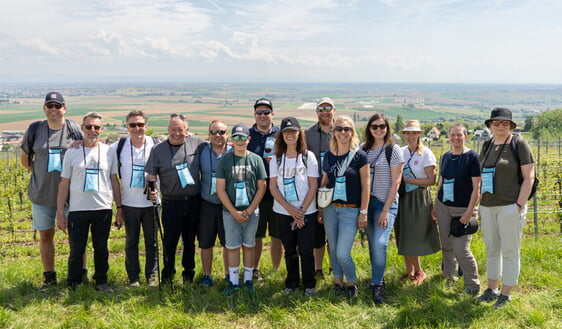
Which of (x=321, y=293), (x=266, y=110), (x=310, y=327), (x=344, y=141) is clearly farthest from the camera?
(x=266, y=110)

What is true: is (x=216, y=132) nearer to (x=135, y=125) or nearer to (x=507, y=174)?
(x=135, y=125)

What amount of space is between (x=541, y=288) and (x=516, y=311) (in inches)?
36.3

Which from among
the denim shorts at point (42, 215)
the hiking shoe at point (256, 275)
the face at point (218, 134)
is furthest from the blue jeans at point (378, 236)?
the denim shorts at point (42, 215)

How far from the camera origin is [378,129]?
13.4 feet

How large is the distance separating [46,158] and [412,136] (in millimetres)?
4068

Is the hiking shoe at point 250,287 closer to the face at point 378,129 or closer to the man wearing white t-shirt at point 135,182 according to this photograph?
the man wearing white t-shirt at point 135,182

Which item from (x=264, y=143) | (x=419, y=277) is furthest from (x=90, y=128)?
(x=419, y=277)

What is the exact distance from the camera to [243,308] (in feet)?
13.2

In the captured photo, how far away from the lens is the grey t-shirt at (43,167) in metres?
4.43

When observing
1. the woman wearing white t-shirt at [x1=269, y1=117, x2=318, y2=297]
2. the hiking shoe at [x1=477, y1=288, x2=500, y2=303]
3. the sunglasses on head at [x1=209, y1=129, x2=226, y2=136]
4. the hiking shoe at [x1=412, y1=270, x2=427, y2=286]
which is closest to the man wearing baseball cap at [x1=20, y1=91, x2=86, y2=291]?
the sunglasses on head at [x1=209, y1=129, x2=226, y2=136]

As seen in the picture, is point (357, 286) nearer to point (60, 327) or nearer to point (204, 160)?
point (204, 160)

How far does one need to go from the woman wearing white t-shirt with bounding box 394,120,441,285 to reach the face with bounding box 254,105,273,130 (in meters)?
1.55

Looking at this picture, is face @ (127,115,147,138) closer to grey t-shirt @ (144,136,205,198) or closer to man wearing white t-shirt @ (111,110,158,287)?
man wearing white t-shirt @ (111,110,158,287)

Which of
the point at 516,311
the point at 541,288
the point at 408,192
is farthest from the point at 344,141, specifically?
the point at 541,288
